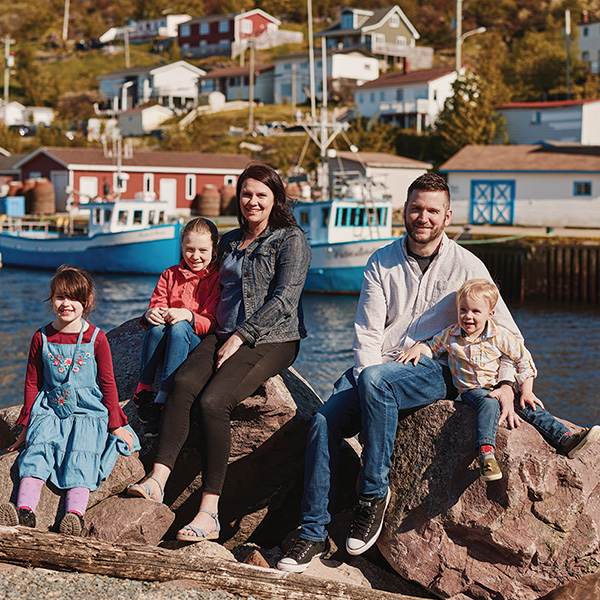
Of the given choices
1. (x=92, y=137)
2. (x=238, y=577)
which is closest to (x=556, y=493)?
(x=238, y=577)

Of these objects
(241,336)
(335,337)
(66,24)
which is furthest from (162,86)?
(241,336)

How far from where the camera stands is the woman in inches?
183

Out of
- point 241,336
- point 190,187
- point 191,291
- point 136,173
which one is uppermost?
point 136,173

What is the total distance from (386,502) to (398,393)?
0.60m

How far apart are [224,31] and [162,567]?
9400 centimetres

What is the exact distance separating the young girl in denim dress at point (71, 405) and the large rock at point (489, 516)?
1.63 m

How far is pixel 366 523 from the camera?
15.1 feet

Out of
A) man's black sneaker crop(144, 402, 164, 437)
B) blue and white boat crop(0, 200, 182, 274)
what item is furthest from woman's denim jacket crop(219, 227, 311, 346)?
blue and white boat crop(0, 200, 182, 274)

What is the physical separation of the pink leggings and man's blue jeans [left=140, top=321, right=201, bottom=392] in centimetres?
74

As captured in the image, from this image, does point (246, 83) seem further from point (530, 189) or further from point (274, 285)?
point (274, 285)

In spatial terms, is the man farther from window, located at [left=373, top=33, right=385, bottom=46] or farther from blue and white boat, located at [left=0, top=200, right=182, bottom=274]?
window, located at [left=373, top=33, right=385, bottom=46]

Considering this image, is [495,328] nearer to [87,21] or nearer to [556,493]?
[556,493]

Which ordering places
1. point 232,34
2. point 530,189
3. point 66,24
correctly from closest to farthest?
point 530,189 < point 232,34 < point 66,24

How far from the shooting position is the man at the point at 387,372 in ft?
14.9
